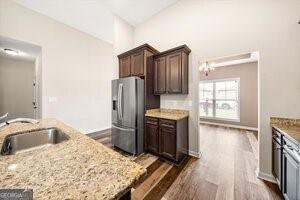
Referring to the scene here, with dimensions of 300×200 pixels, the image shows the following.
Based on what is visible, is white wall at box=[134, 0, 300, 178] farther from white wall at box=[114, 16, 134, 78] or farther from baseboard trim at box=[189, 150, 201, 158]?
white wall at box=[114, 16, 134, 78]

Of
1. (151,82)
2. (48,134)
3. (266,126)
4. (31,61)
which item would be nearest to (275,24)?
(266,126)

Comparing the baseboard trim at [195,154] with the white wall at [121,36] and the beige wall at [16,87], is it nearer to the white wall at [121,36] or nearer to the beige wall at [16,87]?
the white wall at [121,36]

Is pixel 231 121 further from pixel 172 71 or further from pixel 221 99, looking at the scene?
pixel 172 71

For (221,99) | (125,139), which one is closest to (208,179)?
(125,139)

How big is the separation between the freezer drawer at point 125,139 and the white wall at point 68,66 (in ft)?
5.50

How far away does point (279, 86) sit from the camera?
82.6 inches

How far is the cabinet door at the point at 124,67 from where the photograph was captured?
3517 millimetres

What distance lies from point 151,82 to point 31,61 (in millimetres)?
5246

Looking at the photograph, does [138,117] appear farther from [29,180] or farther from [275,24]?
[275,24]

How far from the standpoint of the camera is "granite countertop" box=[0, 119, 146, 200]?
511 mm

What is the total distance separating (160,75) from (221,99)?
417 centimetres

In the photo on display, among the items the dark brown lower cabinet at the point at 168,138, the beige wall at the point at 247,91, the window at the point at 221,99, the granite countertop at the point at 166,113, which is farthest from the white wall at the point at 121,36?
the beige wall at the point at 247,91

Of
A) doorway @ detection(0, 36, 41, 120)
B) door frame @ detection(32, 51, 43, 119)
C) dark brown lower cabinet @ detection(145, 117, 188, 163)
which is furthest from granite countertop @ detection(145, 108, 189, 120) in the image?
doorway @ detection(0, 36, 41, 120)

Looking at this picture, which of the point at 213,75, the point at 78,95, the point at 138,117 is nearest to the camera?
the point at 138,117
